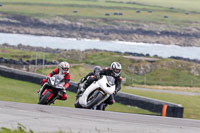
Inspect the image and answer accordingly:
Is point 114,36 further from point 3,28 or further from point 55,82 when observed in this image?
point 55,82

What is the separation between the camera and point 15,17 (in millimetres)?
170250

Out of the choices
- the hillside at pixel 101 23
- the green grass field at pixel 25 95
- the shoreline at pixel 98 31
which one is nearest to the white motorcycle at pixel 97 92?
the green grass field at pixel 25 95

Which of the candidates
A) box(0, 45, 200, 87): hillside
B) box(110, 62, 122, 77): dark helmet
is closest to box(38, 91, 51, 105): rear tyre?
box(110, 62, 122, 77): dark helmet

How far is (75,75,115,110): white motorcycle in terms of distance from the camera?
12.5m

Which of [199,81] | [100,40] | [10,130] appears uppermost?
[10,130]

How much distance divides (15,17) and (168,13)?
60661 mm

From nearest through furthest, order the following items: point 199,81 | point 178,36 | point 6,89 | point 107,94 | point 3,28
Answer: point 107,94, point 6,89, point 199,81, point 3,28, point 178,36

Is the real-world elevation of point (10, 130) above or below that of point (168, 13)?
above

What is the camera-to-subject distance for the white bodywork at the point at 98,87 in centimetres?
1249

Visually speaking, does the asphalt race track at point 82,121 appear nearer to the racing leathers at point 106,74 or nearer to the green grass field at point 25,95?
the racing leathers at point 106,74

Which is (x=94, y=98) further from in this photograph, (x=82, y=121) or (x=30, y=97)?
(x=30, y=97)

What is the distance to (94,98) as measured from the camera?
41.2 feet

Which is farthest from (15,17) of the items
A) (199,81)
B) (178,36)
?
(199,81)

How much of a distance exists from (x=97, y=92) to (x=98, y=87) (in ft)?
0.43
